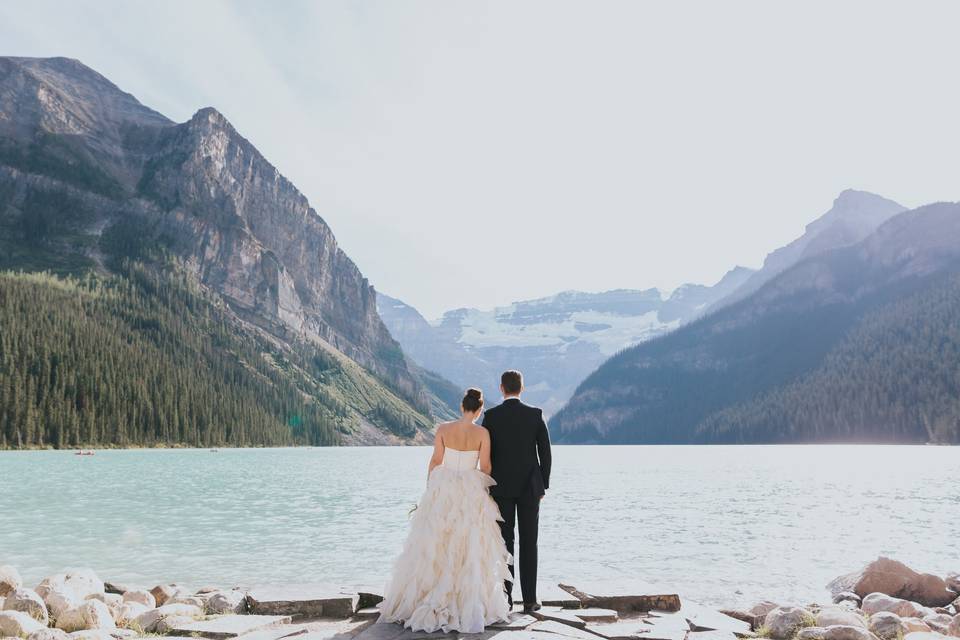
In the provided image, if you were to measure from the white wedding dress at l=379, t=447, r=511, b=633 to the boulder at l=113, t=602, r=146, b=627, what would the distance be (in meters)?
5.69

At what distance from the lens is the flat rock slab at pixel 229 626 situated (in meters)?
10.8

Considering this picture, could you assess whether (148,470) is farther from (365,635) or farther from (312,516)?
(365,635)

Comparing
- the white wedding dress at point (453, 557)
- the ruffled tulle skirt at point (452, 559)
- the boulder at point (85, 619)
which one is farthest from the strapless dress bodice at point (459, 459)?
the boulder at point (85, 619)

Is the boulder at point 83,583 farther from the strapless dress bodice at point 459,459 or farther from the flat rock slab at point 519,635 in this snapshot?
the flat rock slab at point 519,635

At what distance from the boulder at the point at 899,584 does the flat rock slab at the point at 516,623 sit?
12.9 meters

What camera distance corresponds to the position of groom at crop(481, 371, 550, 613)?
11602 millimetres

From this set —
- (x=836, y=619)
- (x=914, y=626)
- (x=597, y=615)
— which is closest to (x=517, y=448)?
(x=597, y=615)

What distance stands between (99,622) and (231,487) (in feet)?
165

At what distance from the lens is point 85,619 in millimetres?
12656

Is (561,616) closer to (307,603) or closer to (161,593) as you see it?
(307,603)

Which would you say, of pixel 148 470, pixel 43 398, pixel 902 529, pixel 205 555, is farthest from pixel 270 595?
pixel 43 398

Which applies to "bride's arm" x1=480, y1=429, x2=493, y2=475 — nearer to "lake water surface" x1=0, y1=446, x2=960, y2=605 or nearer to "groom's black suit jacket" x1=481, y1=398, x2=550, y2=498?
"groom's black suit jacket" x1=481, y1=398, x2=550, y2=498

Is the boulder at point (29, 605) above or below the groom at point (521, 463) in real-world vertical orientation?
below

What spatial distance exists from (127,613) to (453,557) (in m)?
7.42
